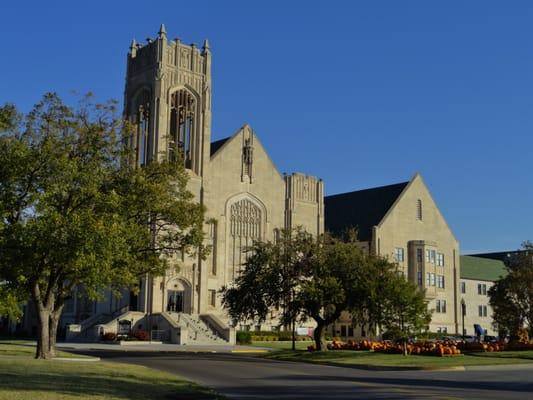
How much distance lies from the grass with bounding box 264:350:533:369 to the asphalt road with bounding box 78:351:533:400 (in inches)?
56.2

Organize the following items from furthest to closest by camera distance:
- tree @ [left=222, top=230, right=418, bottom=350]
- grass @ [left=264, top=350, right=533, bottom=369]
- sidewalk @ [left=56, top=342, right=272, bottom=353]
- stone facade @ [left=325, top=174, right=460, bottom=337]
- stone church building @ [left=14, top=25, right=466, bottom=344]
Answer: stone facade @ [left=325, top=174, right=460, bottom=337] < stone church building @ [left=14, top=25, right=466, bottom=344] < sidewalk @ [left=56, top=342, right=272, bottom=353] < tree @ [left=222, top=230, right=418, bottom=350] < grass @ [left=264, top=350, right=533, bottom=369]

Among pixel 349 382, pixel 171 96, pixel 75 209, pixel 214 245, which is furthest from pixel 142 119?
pixel 349 382

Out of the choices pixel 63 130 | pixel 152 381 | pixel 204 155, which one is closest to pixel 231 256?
pixel 204 155

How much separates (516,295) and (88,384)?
37.3 meters

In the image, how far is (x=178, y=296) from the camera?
64250 mm

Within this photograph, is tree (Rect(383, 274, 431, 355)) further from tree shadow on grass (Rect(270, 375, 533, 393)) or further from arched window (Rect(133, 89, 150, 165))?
arched window (Rect(133, 89, 150, 165))

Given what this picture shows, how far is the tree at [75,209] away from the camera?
27297 millimetres

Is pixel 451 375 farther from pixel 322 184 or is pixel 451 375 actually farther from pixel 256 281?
pixel 322 184

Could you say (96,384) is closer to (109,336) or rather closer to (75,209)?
(75,209)

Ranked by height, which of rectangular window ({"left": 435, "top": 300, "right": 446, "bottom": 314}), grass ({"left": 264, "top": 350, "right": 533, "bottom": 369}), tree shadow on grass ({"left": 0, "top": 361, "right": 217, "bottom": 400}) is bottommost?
grass ({"left": 264, "top": 350, "right": 533, "bottom": 369})

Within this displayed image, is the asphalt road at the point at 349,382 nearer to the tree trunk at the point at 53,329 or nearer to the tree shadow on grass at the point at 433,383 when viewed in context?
the tree shadow on grass at the point at 433,383

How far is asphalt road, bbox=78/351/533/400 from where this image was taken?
63.2 feet

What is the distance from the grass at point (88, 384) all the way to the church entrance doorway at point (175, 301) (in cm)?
3876

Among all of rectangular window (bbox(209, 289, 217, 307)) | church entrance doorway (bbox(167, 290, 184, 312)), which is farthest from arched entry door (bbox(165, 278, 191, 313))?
rectangular window (bbox(209, 289, 217, 307))
